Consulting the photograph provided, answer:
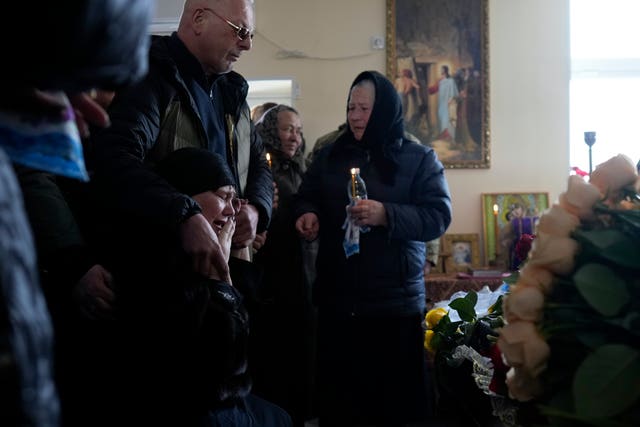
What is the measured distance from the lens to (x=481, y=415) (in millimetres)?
1883

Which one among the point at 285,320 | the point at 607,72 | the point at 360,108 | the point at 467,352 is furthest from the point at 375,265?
the point at 607,72

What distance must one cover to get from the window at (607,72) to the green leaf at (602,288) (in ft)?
17.6

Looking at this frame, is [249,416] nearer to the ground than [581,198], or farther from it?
nearer to the ground

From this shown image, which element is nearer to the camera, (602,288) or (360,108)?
(602,288)

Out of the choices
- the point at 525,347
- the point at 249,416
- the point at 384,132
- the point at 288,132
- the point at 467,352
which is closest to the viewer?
the point at 525,347

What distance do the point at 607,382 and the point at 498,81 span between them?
5.17 m

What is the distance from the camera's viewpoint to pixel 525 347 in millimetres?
944

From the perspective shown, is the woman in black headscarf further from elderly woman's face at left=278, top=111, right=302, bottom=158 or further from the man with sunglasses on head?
elderly woman's face at left=278, top=111, right=302, bottom=158

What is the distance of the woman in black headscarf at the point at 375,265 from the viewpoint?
2842 millimetres

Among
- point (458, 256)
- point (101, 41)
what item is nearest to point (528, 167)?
point (458, 256)

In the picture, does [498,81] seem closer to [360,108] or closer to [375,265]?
[360,108]

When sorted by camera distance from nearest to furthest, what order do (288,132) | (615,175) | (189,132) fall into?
(615,175) < (189,132) < (288,132)

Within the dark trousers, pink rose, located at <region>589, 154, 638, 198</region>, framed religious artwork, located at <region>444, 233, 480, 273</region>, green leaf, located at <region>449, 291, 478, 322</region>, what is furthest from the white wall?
pink rose, located at <region>589, 154, 638, 198</region>

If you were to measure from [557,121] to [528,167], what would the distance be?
0.43m
